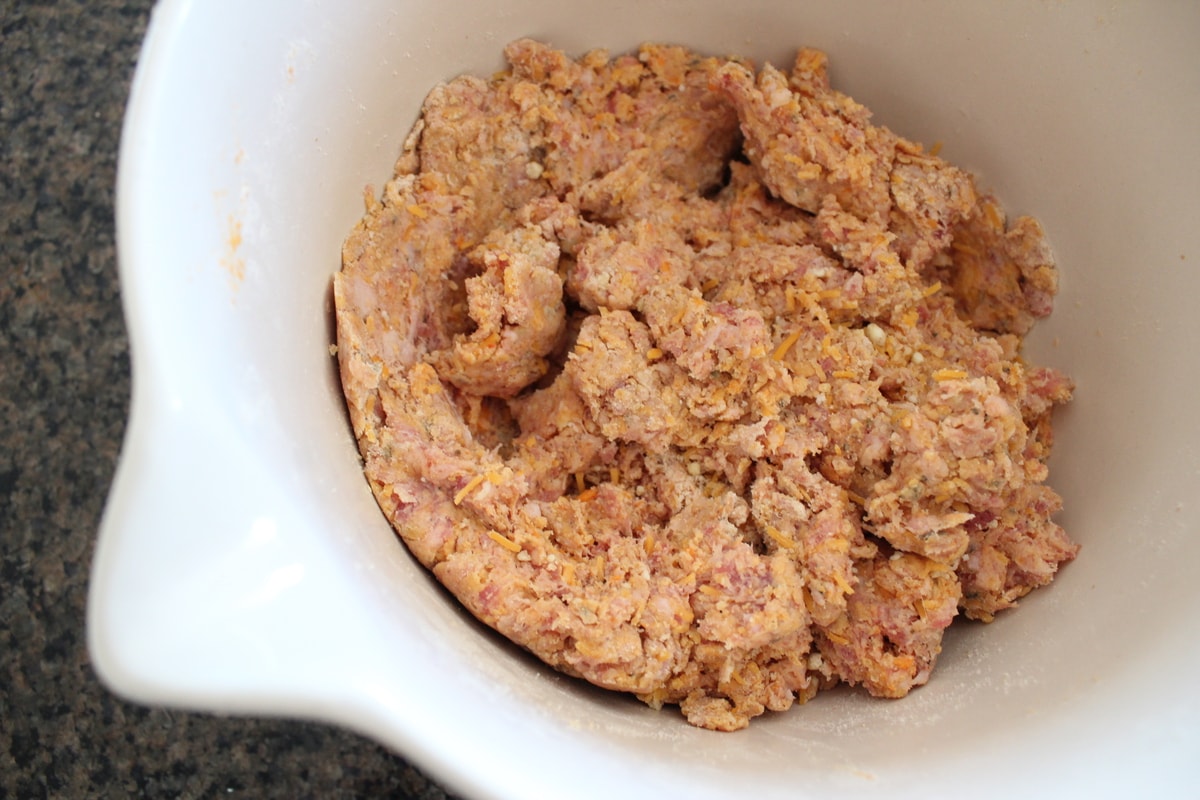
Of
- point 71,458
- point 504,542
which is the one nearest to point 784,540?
point 504,542

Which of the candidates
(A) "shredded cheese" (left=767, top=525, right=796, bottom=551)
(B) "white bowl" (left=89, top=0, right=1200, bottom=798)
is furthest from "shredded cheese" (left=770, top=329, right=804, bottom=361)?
(B) "white bowl" (left=89, top=0, right=1200, bottom=798)

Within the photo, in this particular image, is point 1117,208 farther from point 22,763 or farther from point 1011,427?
point 22,763

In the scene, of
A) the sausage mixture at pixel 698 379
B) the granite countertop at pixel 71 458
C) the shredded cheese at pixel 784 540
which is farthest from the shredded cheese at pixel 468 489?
the granite countertop at pixel 71 458

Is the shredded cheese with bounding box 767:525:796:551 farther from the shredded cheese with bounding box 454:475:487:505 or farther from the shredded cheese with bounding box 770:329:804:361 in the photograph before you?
the shredded cheese with bounding box 454:475:487:505

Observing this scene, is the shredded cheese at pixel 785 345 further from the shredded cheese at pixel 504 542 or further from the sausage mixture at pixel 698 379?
the shredded cheese at pixel 504 542

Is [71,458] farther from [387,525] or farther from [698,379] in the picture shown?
[698,379]

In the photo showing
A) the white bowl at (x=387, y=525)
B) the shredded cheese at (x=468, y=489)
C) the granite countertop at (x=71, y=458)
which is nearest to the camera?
the white bowl at (x=387, y=525)
